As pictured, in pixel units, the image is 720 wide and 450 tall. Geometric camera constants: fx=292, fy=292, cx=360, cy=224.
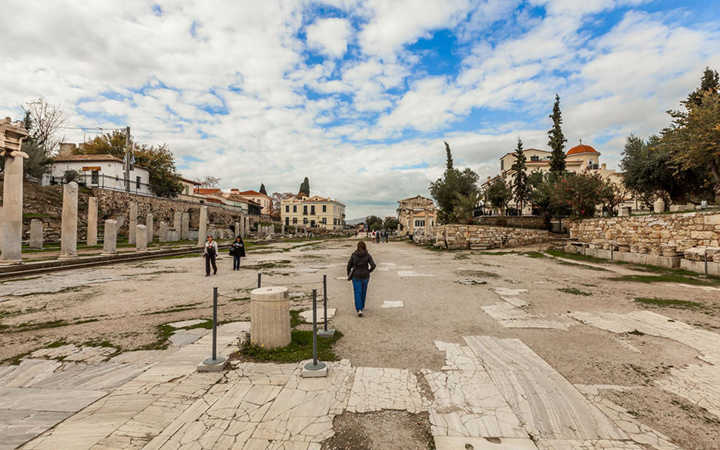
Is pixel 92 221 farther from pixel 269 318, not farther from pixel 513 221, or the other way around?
pixel 513 221

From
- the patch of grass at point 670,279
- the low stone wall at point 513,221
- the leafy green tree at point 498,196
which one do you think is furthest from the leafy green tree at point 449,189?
the patch of grass at point 670,279

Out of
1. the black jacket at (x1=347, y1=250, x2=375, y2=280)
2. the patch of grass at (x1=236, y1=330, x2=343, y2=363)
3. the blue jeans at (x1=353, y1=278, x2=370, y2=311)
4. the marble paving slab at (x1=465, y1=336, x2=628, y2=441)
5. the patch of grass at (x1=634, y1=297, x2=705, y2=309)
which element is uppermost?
the black jacket at (x1=347, y1=250, x2=375, y2=280)

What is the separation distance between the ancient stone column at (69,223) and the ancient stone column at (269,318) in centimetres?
1682

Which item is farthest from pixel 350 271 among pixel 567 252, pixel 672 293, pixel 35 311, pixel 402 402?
pixel 567 252

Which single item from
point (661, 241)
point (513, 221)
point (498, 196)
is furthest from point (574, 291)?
point (498, 196)

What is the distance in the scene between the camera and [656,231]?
13.8 m

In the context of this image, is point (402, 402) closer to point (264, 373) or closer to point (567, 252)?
point (264, 373)

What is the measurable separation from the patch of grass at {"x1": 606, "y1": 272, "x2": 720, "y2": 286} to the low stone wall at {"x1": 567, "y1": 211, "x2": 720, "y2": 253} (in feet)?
8.34

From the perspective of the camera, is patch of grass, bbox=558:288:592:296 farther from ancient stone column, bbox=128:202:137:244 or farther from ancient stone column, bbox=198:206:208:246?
ancient stone column, bbox=128:202:137:244

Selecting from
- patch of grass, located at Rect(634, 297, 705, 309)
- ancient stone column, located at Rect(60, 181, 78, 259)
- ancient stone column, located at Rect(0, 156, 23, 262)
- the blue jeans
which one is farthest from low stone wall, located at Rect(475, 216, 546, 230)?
ancient stone column, located at Rect(0, 156, 23, 262)

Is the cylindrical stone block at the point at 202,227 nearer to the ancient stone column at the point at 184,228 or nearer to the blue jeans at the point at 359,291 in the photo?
the ancient stone column at the point at 184,228

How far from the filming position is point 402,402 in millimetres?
3271

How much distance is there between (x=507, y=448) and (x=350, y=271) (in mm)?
4754

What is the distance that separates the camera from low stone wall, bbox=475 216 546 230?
2647 cm
